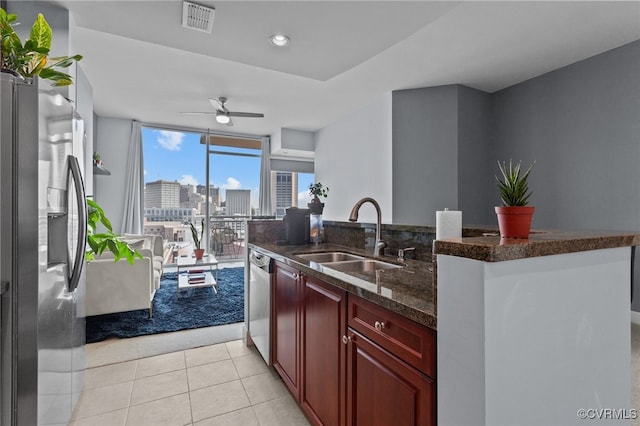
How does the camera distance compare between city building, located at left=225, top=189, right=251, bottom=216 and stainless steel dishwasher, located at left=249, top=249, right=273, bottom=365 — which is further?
→ city building, located at left=225, top=189, right=251, bottom=216

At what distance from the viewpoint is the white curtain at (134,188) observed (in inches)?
216

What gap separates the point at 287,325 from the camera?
1.86 metres

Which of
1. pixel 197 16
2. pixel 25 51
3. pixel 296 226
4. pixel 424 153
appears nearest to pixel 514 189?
pixel 296 226

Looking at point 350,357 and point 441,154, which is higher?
point 441,154

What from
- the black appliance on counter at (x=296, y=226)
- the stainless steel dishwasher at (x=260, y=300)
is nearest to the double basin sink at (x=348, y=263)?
the stainless steel dishwasher at (x=260, y=300)

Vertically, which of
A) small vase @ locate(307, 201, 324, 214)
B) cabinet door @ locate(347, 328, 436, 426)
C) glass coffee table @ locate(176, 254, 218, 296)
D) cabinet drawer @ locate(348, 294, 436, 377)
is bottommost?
glass coffee table @ locate(176, 254, 218, 296)

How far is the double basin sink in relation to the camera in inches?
69.3

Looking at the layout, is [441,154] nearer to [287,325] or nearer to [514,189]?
[287,325]

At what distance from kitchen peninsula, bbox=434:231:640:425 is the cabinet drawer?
0.05 metres

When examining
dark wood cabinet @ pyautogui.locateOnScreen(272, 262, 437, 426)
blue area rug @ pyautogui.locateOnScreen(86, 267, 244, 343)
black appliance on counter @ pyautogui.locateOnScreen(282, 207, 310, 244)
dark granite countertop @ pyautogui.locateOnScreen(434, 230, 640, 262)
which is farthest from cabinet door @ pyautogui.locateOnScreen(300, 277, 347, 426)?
blue area rug @ pyautogui.locateOnScreen(86, 267, 244, 343)

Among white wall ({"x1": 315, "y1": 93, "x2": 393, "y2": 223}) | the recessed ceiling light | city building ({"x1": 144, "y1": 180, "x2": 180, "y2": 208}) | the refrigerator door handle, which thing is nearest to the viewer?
the refrigerator door handle

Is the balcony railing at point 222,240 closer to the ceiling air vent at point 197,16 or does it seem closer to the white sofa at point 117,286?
the white sofa at point 117,286

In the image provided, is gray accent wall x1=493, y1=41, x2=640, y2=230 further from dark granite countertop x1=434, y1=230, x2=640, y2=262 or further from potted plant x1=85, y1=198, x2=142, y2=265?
potted plant x1=85, y1=198, x2=142, y2=265

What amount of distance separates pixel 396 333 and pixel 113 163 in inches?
242
